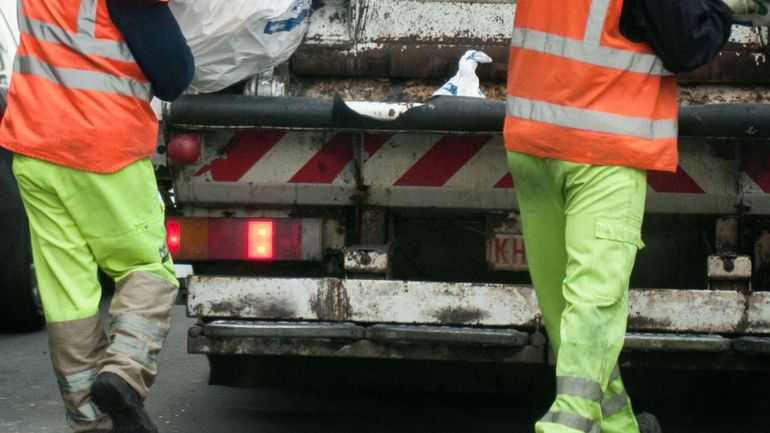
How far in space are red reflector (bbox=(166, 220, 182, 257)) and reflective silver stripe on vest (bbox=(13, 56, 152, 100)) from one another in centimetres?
74

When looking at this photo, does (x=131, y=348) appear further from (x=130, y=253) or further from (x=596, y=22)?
(x=596, y=22)

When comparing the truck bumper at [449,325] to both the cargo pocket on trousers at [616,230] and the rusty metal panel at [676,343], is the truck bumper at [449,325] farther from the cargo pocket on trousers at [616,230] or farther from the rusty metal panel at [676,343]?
the cargo pocket on trousers at [616,230]

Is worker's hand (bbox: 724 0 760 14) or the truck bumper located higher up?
worker's hand (bbox: 724 0 760 14)

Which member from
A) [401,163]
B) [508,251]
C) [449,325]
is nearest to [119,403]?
[449,325]

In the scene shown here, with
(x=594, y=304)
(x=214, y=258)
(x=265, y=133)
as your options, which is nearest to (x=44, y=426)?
(x=214, y=258)

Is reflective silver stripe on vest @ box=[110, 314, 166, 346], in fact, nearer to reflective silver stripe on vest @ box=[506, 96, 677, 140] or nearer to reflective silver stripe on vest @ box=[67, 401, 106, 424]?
reflective silver stripe on vest @ box=[67, 401, 106, 424]

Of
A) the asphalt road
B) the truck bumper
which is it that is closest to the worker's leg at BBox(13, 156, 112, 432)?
the truck bumper

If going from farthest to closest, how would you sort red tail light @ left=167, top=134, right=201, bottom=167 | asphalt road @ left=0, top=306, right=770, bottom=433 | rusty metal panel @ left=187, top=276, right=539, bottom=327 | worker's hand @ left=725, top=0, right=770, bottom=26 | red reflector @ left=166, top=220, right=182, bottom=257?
asphalt road @ left=0, top=306, right=770, bottom=433, red reflector @ left=166, top=220, right=182, bottom=257, red tail light @ left=167, top=134, right=201, bottom=167, rusty metal panel @ left=187, top=276, right=539, bottom=327, worker's hand @ left=725, top=0, right=770, bottom=26

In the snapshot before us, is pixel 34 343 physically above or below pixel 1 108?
below

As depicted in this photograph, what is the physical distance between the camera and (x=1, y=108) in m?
6.31

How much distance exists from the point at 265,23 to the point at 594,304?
1.55 meters

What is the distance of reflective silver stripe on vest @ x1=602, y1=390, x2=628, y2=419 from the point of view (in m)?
4.06

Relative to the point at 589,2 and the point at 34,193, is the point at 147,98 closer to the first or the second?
the point at 34,193

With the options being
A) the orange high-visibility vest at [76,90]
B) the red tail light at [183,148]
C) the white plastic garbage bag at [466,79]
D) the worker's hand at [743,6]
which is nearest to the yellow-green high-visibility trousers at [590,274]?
the worker's hand at [743,6]
